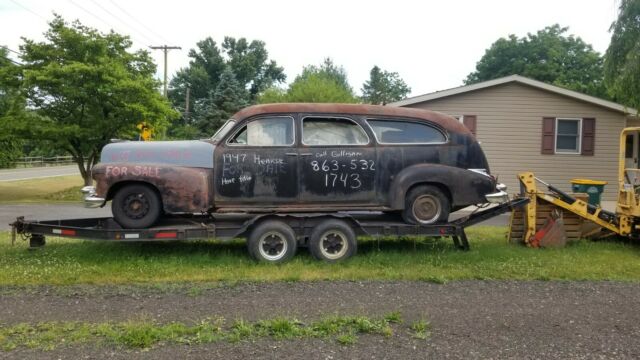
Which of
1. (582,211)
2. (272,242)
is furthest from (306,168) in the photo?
(582,211)

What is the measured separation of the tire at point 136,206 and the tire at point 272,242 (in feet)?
4.57

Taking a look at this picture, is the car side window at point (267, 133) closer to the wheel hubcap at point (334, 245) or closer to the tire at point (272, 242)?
the tire at point (272, 242)

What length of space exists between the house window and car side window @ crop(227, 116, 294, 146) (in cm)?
1274

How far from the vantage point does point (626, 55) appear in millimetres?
14594

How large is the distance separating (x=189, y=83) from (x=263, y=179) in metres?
48.7

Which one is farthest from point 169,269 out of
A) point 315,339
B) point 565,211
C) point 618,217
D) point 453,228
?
point 618,217

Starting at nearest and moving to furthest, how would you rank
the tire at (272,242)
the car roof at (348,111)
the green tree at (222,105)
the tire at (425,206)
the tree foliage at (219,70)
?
the tire at (272,242) → the car roof at (348,111) → the tire at (425,206) → the green tree at (222,105) → the tree foliage at (219,70)

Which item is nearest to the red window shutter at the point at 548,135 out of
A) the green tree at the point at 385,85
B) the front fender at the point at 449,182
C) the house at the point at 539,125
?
the house at the point at 539,125

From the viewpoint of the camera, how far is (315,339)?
13.7 ft

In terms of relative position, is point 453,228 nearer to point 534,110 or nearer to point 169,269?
point 169,269

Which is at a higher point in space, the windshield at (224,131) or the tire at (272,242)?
the windshield at (224,131)

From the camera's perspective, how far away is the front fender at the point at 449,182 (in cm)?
713

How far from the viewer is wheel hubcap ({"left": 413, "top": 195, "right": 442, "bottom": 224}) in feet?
23.9

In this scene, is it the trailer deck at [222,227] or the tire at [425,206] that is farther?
the tire at [425,206]
